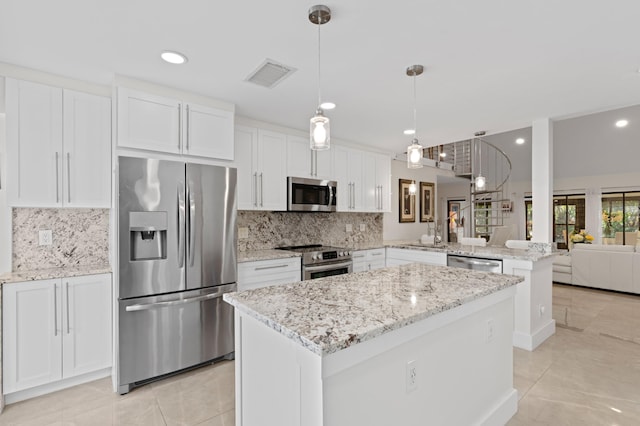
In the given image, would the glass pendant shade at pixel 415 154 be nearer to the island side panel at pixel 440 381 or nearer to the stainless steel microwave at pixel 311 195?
the island side panel at pixel 440 381

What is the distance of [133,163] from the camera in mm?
2439

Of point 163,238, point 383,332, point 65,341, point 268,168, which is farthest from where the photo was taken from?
point 268,168

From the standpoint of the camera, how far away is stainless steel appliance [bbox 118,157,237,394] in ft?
7.96

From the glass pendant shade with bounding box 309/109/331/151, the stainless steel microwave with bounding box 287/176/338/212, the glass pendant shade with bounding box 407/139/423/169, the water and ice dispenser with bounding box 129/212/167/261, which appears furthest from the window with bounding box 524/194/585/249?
the water and ice dispenser with bounding box 129/212/167/261

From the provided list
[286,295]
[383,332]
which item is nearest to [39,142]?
[286,295]

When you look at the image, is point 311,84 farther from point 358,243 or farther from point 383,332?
point 358,243

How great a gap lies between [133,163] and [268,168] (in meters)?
1.51

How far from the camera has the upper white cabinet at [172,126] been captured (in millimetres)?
2504

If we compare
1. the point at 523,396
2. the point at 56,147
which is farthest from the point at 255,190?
the point at 523,396

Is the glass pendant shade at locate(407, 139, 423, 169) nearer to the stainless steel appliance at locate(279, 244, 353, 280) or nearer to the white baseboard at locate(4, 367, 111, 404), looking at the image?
the stainless steel appliance at locate(279, 244, 353, 280)

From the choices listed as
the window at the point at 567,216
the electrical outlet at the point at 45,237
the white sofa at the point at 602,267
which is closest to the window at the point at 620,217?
the window at the point at 567,216

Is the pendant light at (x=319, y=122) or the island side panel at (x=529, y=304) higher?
the pendant light at (x=319, y=122)

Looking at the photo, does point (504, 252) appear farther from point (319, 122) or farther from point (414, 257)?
point (319, 122)

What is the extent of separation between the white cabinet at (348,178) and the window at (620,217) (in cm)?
729
